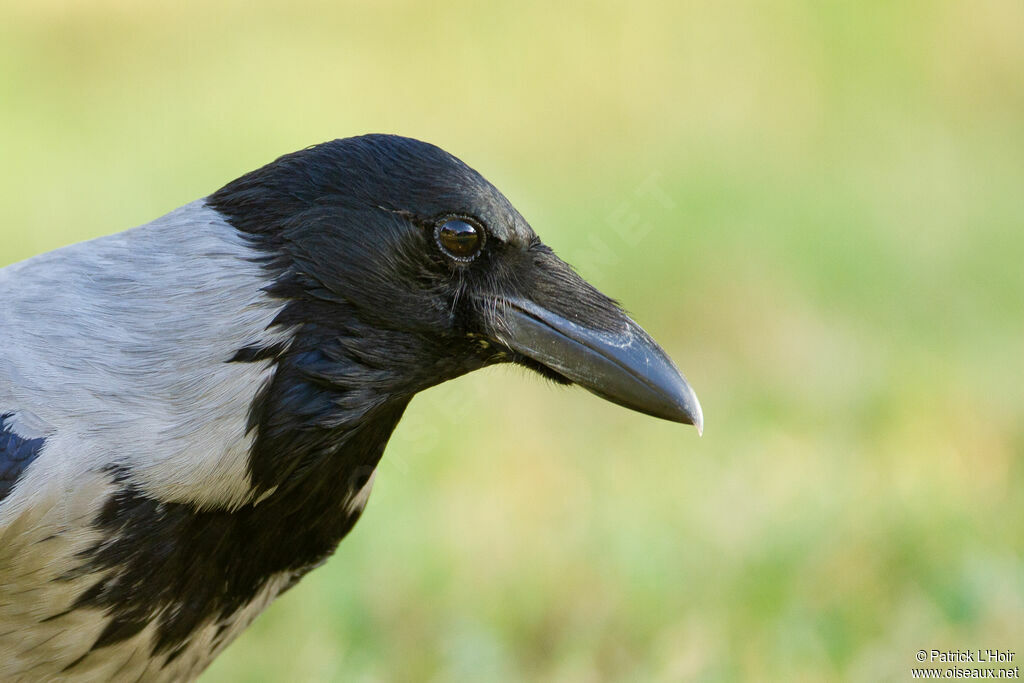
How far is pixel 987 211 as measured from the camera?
908 centimetres

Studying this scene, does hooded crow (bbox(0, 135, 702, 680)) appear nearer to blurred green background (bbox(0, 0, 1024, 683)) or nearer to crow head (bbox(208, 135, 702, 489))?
crow head (bbox(208, 135, 702, 489))

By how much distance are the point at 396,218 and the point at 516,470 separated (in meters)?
2.60

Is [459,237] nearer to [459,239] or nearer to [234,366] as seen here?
[459,239]

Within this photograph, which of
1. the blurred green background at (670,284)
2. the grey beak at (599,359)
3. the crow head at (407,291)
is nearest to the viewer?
the crow head at (407,291)

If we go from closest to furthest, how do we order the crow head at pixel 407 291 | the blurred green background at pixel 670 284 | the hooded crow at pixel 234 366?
the hooded crow at pixel 234 366
the crow head at pixel 407 291
the blurred green background at pixel 670 284

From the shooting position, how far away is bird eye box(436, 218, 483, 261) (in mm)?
3098

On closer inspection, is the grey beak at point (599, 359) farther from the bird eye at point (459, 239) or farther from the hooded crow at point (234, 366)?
the bird eye at point (459, 239)

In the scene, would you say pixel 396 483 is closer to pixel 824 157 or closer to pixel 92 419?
pixel 92 419

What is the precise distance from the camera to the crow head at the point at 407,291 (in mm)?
3021

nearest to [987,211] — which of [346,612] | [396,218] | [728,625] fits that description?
[728,625]

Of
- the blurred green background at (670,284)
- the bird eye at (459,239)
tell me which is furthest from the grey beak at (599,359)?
the blurred green background at (670,284)

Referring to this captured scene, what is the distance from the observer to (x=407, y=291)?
10.1ft

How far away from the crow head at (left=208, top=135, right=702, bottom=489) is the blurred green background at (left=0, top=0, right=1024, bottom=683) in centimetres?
137

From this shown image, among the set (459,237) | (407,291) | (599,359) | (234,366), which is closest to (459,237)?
(459,237)
